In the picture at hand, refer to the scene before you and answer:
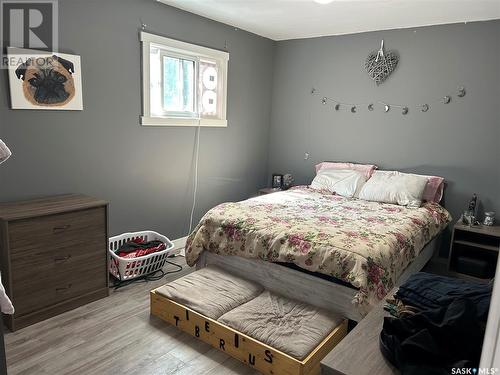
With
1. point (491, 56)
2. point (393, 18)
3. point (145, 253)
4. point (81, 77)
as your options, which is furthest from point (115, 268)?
point (491, 56)

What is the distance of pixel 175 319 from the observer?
2.29 m

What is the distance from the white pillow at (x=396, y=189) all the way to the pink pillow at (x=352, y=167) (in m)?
0.18

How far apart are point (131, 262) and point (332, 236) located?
61.7 inches

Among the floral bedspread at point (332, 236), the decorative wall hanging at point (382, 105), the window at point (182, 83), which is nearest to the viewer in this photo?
the floral bedspread at point (332, 236)

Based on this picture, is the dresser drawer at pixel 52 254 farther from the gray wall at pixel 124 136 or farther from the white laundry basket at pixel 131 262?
the gray wall at pixel 124 136

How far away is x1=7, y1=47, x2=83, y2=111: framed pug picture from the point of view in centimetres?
237

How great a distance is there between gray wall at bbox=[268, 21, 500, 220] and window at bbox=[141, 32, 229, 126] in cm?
101

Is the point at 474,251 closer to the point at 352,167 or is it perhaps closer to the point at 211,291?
the point at 352,167

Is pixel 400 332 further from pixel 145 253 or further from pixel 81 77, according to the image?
pixel 81 77

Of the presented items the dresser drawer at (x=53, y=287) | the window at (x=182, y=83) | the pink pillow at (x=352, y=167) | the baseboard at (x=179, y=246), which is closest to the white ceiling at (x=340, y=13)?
the window at (x=182, y=83)

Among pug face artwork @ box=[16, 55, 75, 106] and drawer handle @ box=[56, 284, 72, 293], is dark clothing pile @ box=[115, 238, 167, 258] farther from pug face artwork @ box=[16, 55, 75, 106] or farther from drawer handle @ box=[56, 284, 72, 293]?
pug face artwork @ box=[16, 55, 75, 106]

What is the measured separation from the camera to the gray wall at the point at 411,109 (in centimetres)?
331

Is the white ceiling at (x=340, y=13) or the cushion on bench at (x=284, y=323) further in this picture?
the white ceiling at (x=340, y=13)

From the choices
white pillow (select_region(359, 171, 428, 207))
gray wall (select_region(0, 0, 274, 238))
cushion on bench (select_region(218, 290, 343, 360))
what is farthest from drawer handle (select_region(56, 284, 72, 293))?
white pillow (select_region(359, 171, 428, 207))
